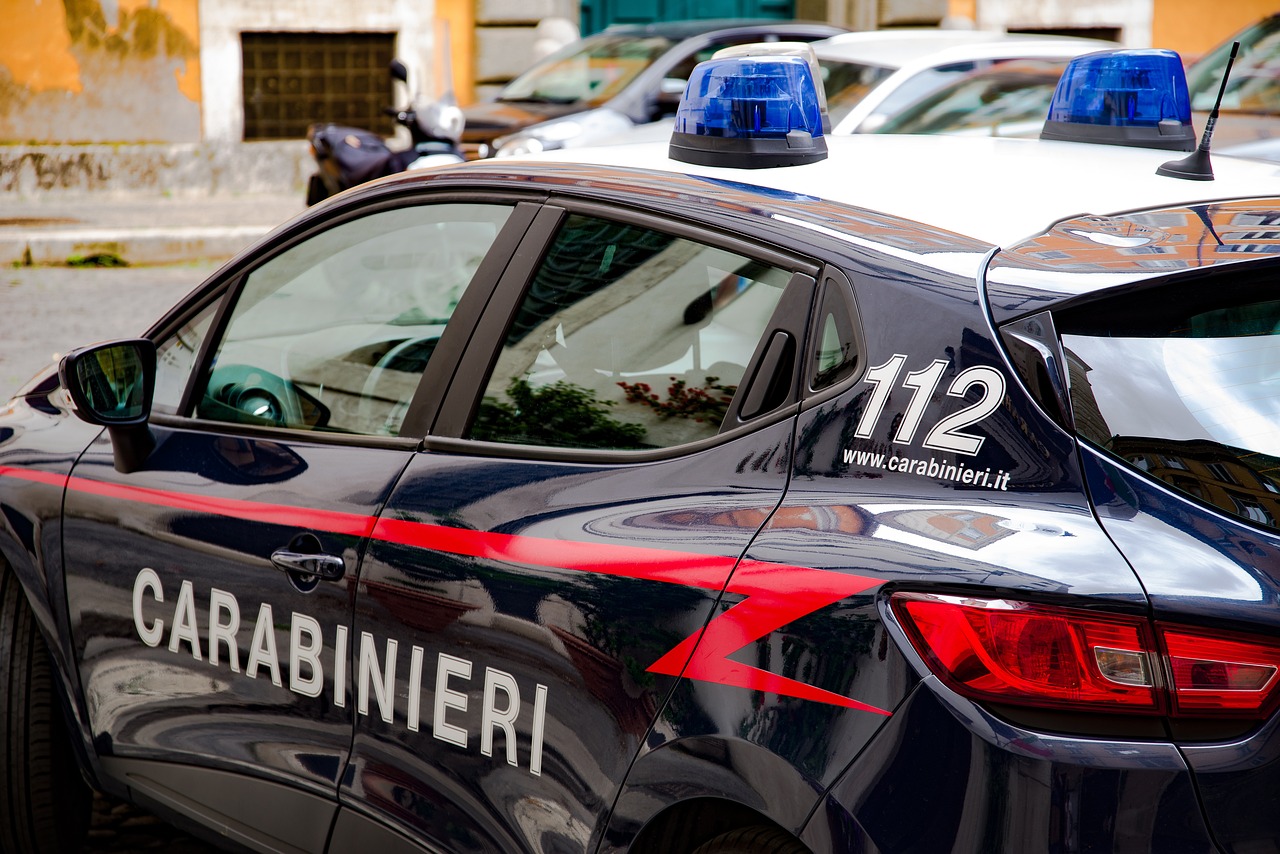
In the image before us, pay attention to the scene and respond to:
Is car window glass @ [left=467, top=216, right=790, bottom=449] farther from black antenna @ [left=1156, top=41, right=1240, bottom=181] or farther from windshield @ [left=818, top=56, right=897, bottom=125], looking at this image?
windshield @ [left=818, top=56, right=897, bottom=125]

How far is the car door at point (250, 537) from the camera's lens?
2201mm

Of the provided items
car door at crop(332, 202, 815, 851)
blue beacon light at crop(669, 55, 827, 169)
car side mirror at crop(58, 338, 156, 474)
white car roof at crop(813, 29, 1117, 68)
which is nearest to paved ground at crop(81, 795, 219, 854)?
car side mirror at crop(58, 338, 156, 474)

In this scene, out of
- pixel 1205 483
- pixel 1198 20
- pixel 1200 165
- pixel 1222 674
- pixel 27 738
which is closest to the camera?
pixel 1222 674

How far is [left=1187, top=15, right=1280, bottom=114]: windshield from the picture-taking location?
697 cm

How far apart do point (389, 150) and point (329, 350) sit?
725 cm

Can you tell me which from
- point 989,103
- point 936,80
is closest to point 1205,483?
point 989,103

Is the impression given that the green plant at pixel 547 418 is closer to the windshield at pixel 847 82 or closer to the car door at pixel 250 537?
the car door at pixel 250 537

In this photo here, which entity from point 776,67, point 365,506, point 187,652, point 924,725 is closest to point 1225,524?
point 924,725

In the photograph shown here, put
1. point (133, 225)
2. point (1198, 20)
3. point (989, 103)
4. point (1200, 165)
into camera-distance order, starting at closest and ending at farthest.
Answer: point (1200, 165) → point (989, 103) → point (133, 225) → point (1198, 20)

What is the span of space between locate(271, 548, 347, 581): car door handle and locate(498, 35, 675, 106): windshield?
8530mm

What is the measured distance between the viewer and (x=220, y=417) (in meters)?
2.57

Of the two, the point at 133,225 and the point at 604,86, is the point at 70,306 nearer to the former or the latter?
the point at 133,225

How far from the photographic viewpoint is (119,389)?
2561 mm

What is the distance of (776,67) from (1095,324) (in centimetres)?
84
